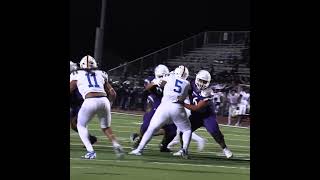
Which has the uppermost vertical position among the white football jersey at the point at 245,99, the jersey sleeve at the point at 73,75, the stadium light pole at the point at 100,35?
the stadium light pole at the point at 100,35

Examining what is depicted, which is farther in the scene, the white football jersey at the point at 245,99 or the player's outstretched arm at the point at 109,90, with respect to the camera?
the white football jersey at the point at 245,99

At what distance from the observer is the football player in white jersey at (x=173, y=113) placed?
30.5 ft

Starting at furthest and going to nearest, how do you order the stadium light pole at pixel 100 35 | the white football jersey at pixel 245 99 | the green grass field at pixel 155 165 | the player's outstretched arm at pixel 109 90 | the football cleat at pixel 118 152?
the white football jersey at pixel 245 99
the stadium light pole at pixel 100 35
the football cleat at pixel 118 152
the player's outstretched arm at pixel 109 90
the green grass field at pixel 155 165

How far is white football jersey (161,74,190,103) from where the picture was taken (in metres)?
9.38

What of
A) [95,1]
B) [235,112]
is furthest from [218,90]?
[95,1]

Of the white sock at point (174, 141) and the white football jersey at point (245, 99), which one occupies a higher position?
the white football jersey at point (245, 99)

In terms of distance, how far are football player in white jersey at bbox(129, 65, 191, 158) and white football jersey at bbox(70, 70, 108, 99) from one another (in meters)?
1.08

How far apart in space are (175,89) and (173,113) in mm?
356

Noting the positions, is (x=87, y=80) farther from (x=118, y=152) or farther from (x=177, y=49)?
(x=177, y=49)

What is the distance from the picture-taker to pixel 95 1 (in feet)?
50.1

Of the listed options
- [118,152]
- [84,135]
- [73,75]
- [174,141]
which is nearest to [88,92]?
[73,75]

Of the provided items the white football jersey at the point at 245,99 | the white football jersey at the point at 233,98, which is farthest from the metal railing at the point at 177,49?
the white football jersey at the point at 245,99

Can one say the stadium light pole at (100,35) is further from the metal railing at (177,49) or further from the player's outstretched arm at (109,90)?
the metal railing at (177,49)
